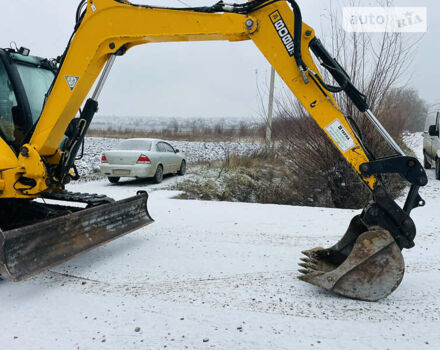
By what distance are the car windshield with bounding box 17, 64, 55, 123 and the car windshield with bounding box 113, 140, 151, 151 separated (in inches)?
285

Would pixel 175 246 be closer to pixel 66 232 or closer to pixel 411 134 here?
pixel 66 232

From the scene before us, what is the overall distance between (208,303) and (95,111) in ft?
8.78

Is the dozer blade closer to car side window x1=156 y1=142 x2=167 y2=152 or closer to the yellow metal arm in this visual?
the yellow metal arm

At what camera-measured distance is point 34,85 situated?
4.89 meters

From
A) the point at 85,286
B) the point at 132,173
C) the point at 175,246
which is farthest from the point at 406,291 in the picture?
the point at 132,173

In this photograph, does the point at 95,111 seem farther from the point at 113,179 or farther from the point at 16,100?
the point at 113,179

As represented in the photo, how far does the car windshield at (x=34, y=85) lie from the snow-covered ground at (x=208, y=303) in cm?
198

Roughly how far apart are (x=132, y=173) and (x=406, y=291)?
9.27 metres

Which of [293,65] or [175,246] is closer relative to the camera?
[293,65]

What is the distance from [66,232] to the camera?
4137mm

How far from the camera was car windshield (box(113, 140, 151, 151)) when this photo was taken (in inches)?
487

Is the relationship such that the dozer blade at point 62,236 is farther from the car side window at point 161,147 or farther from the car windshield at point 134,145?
the car side window at point 161,147

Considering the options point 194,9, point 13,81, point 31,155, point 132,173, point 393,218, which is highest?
point 194,9

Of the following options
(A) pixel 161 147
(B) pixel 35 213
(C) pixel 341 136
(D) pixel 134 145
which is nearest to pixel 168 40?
(C) pixel 341 136
